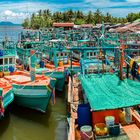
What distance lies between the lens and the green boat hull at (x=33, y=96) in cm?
1848

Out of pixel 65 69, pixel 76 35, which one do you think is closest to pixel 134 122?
pixel 65 69

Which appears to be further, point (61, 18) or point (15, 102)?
point (61, 18)

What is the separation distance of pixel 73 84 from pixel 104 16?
102429mm

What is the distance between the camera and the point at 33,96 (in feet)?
61.3

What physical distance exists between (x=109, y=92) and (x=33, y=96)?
7013 millimetres

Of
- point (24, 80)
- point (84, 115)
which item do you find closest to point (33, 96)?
point (24, 80)

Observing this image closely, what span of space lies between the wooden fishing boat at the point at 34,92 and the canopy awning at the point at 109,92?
3701 mm

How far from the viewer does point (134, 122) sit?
12.6 meters

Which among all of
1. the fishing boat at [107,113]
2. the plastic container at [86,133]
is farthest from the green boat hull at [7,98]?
the plastic container at [86,133]

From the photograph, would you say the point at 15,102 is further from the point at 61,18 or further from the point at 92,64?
the point at 61,18

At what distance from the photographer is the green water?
16.9 m

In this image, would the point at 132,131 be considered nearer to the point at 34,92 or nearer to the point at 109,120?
the point at 109,120

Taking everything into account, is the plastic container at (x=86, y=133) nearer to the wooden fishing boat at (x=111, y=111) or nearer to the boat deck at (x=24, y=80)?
the wooden fishing boat at (x=111, y=111)

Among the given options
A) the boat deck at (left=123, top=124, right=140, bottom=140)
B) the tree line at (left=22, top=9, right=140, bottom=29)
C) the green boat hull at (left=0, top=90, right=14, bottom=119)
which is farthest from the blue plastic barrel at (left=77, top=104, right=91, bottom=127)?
the tree line at (left=22, top=9, right=140, bottom=29)
